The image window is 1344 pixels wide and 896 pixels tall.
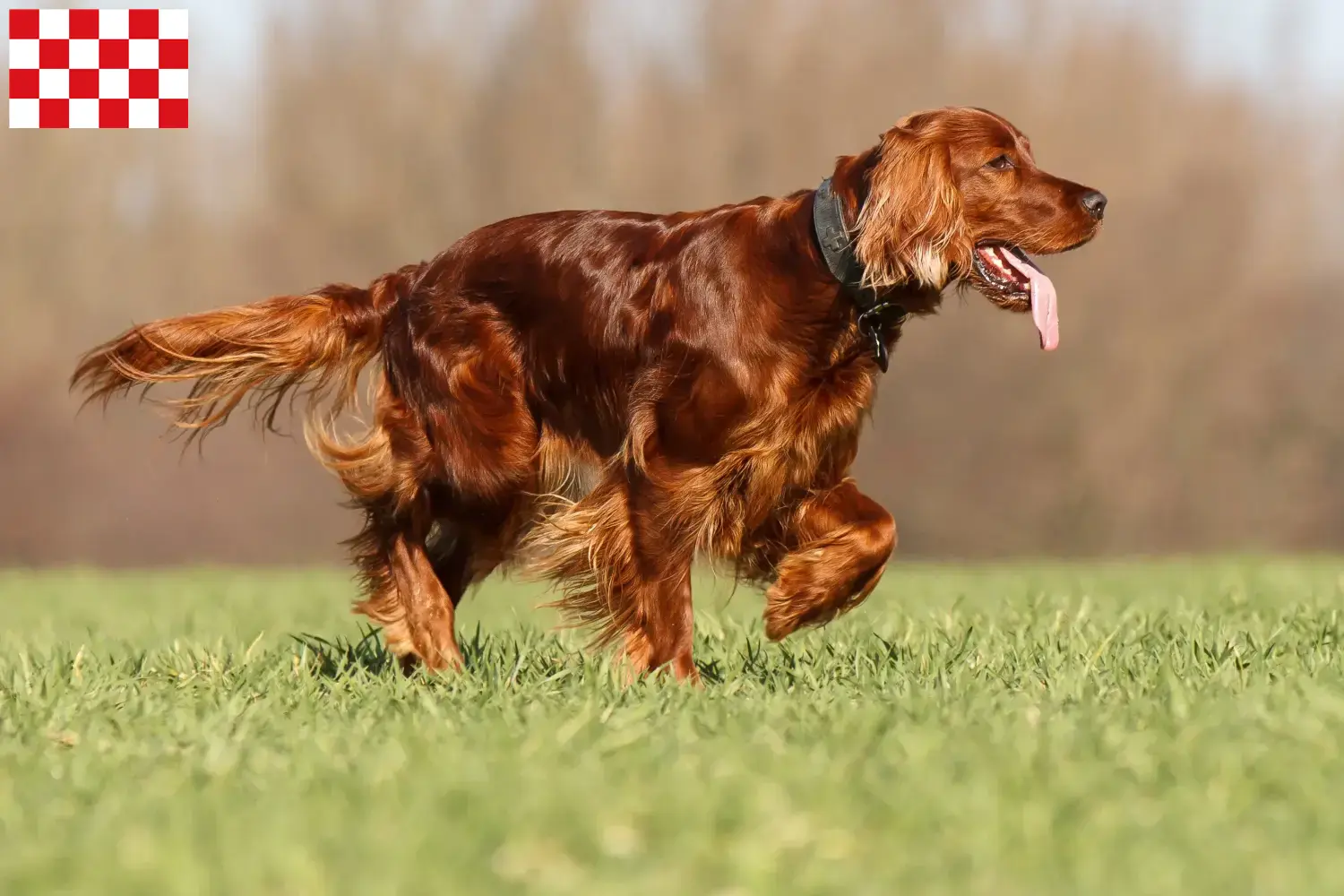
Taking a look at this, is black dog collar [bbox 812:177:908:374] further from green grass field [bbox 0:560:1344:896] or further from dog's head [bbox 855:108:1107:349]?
green grass field [bbox 0:560:1344:896]

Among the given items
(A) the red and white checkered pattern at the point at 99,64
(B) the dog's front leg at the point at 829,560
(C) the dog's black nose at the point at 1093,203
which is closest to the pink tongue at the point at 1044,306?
(C) the dog's black nose at the point at 1093,203

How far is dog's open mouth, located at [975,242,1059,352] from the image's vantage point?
3.91 m

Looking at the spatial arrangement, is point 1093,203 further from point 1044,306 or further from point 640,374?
point 640,374

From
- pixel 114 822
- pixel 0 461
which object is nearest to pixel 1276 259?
pixel 0 461

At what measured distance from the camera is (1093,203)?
394 cm

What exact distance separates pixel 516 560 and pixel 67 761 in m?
1.96

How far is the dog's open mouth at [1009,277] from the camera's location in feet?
12.8

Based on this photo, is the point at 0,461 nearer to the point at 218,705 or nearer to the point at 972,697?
the point at 218,705

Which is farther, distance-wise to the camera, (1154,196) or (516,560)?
(1154,196)

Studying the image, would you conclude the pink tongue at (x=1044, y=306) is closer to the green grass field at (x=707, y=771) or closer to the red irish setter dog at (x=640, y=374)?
the red irish setter dog at (x=640, y=374)

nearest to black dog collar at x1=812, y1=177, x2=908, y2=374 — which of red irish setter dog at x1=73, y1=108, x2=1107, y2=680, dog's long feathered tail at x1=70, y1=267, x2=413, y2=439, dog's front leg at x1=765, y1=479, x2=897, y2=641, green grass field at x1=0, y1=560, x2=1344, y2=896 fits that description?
red irish setter dog at x1=73, y1=108, x2=1107, y2=680

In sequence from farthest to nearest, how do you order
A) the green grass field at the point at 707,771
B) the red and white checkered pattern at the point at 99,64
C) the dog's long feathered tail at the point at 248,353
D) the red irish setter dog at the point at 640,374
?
the red and white checkered pattern at the point at 99,64 < the dog's long feathered tail at the point at 248,353 < the red irish setter dog at the point at 640,374 < the green grass field at the point at 707,771

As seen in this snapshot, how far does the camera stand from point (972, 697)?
3.21 meters

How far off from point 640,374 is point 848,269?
1.91 ft
